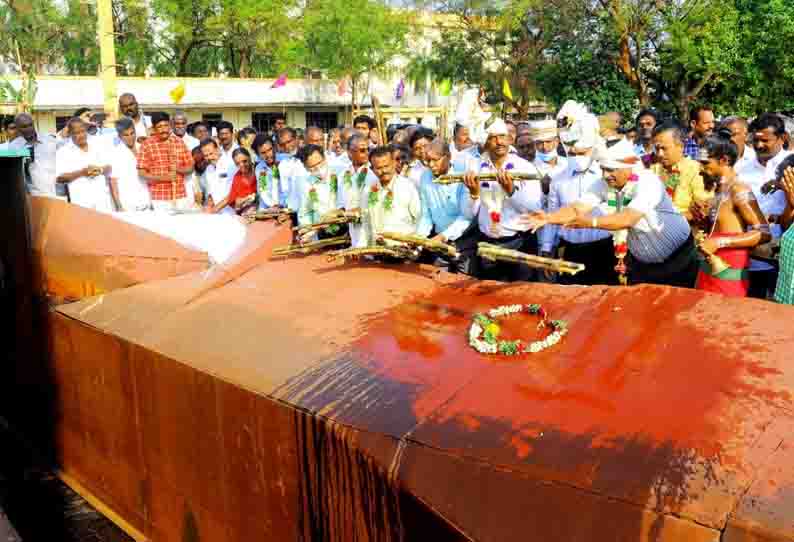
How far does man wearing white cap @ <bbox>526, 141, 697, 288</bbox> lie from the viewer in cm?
338

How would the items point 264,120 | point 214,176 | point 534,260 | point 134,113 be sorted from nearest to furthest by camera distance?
point 534,260, point 214,176, point 134,113, point 264,120

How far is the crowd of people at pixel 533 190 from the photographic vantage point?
135 inches

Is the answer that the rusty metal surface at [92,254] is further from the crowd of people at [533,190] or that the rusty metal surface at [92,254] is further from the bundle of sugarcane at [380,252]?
the bundle of sugarcane at [380,252]

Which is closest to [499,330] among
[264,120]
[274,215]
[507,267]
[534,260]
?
[534,260]

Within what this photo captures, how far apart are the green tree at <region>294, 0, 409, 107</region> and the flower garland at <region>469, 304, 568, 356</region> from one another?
2713cm

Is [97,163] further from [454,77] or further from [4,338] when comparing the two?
[454,77]

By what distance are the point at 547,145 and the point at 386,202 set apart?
153 centimetres

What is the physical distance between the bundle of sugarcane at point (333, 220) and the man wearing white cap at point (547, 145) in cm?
145

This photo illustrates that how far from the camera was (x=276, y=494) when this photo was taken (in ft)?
9.11

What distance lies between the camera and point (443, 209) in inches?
177

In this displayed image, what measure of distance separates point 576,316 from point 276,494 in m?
1.24

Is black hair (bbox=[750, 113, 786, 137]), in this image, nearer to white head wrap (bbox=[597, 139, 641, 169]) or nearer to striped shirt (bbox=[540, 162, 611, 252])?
striped shirt (bbox=[540, 162, 611, 252])

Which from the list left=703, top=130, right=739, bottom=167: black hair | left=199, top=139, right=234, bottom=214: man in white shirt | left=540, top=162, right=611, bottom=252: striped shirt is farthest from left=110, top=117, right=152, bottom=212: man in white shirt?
left=703, top=130, right=739, bottom=167: black hair

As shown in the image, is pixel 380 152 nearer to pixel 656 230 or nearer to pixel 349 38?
pixel 656 230
